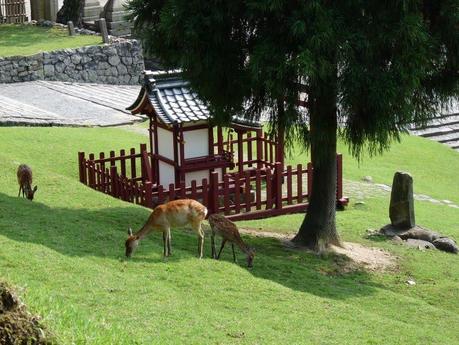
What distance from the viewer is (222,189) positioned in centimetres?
2091

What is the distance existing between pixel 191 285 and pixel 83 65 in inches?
929

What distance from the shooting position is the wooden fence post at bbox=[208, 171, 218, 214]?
67.8ft

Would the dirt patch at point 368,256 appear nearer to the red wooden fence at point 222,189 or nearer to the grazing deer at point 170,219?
the red wooden fence at point 222,189

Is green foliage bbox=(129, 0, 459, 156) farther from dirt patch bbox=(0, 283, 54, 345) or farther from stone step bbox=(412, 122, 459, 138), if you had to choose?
stone step bbox=(412, 122, 459, 138)

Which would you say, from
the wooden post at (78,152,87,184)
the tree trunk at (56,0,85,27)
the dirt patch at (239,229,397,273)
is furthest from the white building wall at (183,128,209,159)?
the tree trunk at (56,0,85,27)

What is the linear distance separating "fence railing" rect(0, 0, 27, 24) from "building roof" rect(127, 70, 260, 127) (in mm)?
21670

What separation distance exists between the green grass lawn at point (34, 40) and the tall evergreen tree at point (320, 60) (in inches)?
740

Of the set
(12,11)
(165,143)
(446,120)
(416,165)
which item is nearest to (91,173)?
(165,143)

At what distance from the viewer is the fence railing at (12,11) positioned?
41.2 meters

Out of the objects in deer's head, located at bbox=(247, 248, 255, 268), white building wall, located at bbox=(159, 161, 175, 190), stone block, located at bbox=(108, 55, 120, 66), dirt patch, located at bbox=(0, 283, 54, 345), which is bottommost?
deer's head, located at bbox=(247, 248, 255, 268)

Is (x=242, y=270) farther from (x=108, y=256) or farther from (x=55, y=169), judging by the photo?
(x=55, y=169)

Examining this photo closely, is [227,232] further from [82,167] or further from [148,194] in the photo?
[82,167]

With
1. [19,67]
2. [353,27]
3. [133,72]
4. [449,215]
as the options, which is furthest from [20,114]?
[353,27]

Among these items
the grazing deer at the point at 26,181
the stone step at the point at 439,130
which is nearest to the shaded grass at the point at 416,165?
the stone step at the point at 439,130
